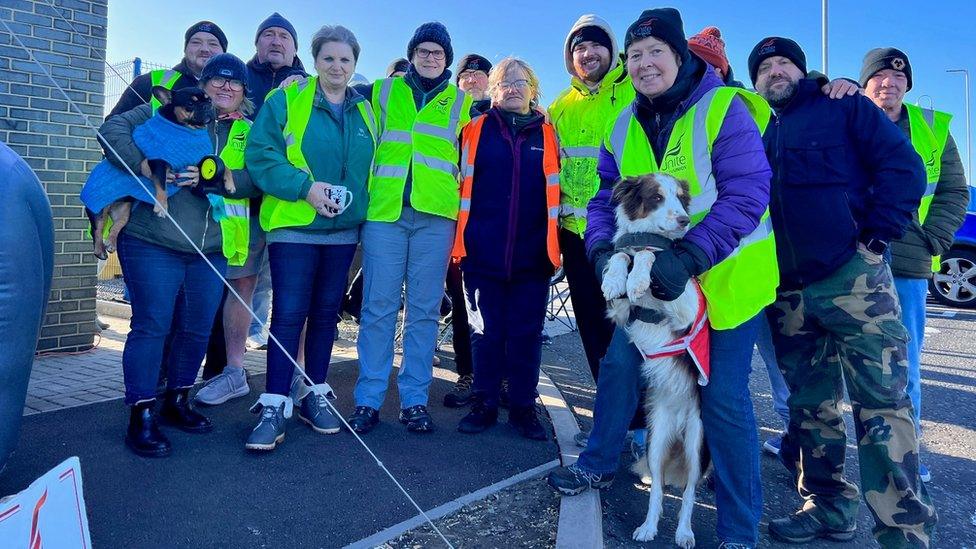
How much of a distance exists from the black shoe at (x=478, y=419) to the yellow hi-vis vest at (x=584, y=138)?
1.26 m

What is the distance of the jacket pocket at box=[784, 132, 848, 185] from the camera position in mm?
2891

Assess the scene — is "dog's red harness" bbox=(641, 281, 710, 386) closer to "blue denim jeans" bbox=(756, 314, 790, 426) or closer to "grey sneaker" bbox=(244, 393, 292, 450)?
"blue denim jeans" bbox=(756, 314, 790, 426)

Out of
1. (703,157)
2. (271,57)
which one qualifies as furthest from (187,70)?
(703,157)

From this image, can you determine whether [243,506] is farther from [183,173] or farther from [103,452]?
[183,173]

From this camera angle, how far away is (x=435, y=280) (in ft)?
12.8

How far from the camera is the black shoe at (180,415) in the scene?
3.54 m

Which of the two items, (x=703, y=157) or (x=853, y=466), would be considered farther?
(x=853, y=466)

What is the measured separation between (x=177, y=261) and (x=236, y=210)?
0.45m

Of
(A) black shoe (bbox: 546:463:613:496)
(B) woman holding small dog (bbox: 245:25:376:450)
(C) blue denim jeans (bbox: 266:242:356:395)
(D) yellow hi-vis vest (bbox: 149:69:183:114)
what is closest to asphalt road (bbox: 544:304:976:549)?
(A) black shoe (bbox: 546:463:613:496)

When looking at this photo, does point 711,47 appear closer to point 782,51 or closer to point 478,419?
point 782,51

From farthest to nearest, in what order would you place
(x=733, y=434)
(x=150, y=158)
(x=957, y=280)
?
1. (x=957, y=280)
2. (x=150, y=158)
3. (x=733, y=434)

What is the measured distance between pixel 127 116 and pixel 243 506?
6.85 feet

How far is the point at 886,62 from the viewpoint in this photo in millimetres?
3762

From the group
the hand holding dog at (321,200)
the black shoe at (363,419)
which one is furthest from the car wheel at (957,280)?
the hand holding dog at (321,200)
